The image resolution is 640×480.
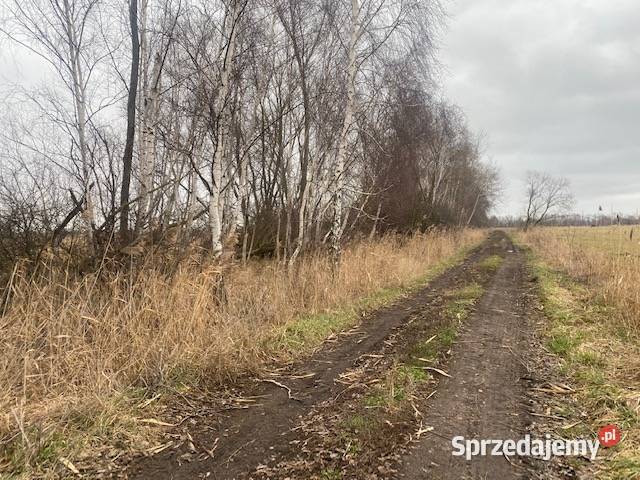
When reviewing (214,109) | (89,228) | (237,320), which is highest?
(214,109)

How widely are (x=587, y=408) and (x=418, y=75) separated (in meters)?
9.98

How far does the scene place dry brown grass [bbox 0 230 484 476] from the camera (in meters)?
3.41

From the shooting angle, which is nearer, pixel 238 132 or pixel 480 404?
pixel 480 404

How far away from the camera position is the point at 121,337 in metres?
4.30

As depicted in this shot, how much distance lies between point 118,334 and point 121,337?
0.05 metres

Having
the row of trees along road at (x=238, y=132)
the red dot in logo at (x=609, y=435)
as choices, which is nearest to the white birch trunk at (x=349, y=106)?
the row of trees along road at (x=238, y=132)

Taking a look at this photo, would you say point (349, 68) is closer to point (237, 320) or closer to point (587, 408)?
point (237, 320)

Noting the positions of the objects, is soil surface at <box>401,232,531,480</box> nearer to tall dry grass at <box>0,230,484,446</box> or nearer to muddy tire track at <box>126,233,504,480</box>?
muddy tire track at <box>126,233,504,480</box>

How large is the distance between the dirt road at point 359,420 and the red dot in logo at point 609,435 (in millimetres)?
509

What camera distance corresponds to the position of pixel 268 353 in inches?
199

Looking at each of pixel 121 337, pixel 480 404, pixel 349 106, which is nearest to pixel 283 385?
pixel 121 337

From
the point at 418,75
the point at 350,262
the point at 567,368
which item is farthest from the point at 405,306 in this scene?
the point at 418,75

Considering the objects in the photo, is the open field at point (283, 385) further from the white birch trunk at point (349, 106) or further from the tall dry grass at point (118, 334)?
the white birch trunk at point (349, 106)

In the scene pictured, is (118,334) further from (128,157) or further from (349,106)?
(349,106)
